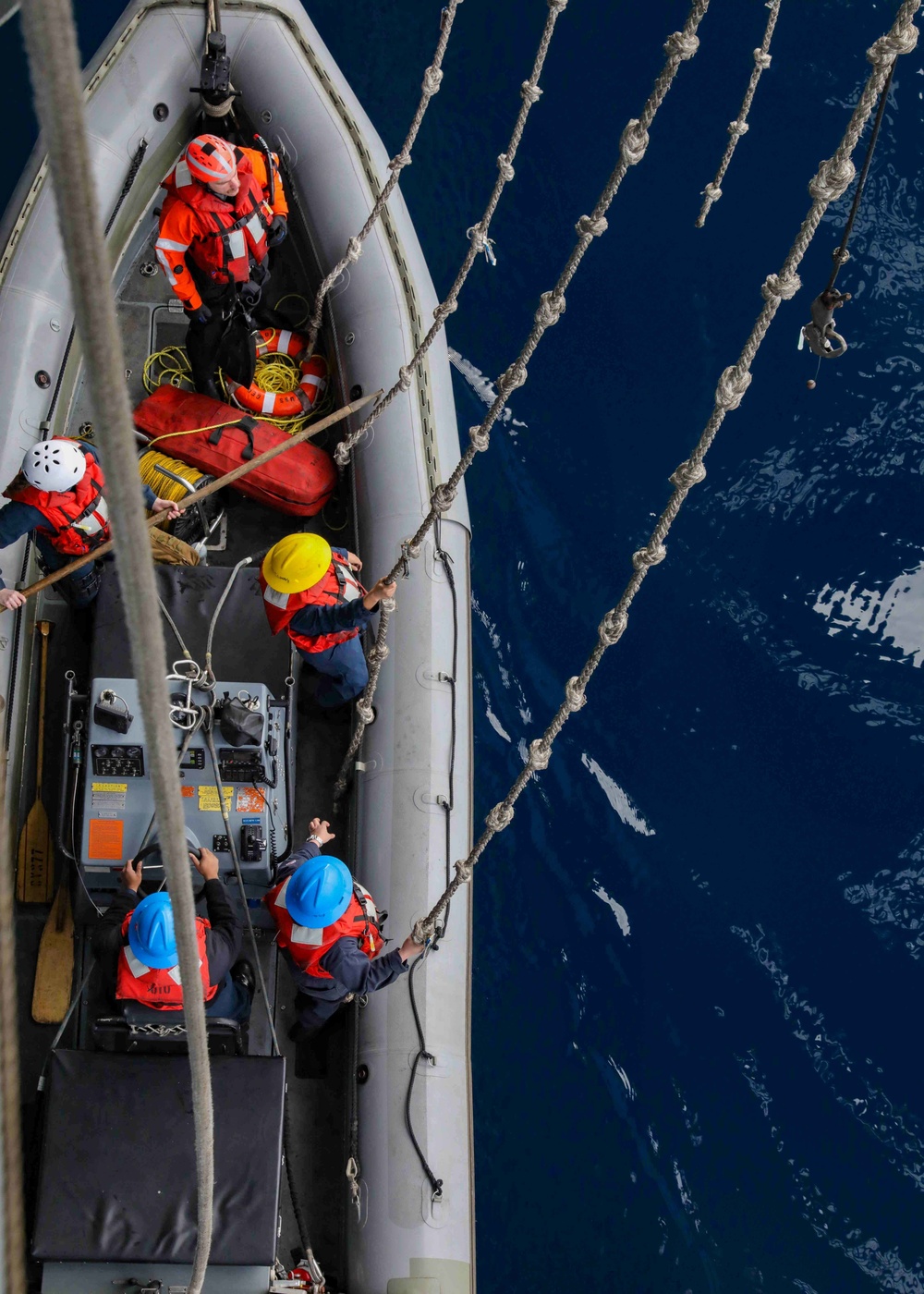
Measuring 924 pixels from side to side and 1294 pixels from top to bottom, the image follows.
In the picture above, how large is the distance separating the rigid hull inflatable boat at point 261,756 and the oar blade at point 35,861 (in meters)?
0.04

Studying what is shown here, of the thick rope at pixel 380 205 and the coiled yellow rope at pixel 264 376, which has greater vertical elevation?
the thick rope at pixel 380 205

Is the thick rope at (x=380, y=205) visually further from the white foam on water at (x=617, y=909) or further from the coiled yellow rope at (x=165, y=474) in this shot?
the white foam on water at (x=617, y=909)

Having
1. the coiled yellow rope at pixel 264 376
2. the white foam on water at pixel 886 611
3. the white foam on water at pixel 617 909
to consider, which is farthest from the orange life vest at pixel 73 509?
the white foam on water at pixel 886 611

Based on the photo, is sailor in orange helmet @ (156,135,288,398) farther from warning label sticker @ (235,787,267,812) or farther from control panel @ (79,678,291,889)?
warning label sticker @ (235,787,267,812)

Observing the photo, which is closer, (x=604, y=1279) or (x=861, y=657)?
(x=604, y=1279)

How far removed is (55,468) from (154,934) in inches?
60.1

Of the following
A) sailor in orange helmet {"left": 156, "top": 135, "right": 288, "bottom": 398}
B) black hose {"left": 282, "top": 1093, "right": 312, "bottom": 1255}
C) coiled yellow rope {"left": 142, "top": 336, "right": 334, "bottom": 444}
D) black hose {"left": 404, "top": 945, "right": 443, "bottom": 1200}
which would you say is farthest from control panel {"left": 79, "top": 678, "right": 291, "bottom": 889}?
sailor in orange helmet {"left": 156, "top": 135, "right": 288, "bottom": 398}

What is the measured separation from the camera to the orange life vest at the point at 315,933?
134 inches

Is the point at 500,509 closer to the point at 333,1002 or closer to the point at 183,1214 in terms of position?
the point at 333,1002

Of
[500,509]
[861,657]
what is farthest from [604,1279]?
[500,509]

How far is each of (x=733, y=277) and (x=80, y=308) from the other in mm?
5258

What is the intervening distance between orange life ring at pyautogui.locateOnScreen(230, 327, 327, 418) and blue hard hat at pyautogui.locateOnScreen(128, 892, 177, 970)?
2.31m

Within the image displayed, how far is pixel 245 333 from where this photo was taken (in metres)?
4.65

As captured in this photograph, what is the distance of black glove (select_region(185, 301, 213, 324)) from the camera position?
461 centimetres
